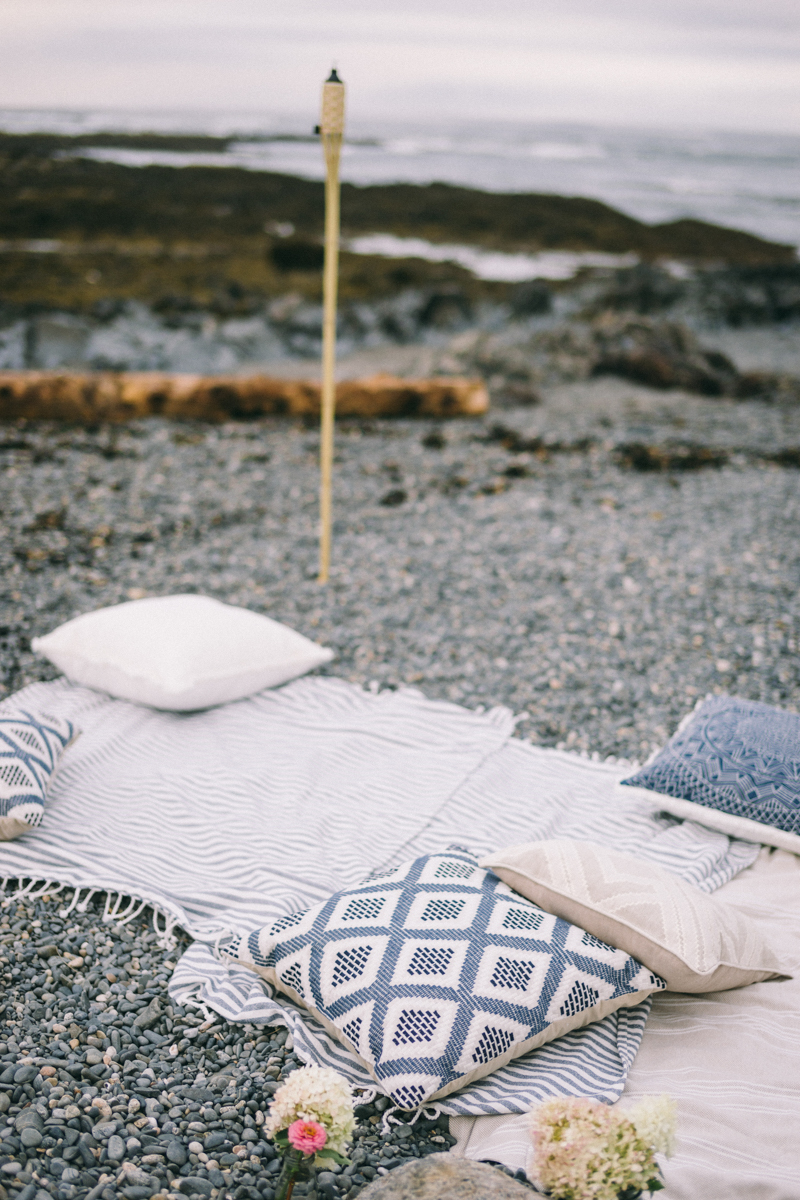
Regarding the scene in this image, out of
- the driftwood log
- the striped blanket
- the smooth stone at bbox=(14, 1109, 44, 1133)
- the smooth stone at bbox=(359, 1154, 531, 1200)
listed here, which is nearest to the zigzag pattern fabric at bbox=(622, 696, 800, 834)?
the striped blanket

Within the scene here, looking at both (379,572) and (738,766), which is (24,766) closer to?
(738,766)

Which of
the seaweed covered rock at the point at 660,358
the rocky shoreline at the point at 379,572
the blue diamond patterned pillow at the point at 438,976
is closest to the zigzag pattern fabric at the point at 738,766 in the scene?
the rocky shoreline at the point at 379,572

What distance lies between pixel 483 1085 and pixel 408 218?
2656 cm

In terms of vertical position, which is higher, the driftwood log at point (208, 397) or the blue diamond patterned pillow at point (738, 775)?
the driftwood log at point (208, 397)

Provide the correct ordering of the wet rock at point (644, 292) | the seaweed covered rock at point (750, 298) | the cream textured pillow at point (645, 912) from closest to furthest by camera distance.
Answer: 1. the cream textured pillow at point (645, 912)
2. the wet rock at point (644, 292)
3. the seaweed covered rock at point (750, 298)

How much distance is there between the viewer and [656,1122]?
1432mm

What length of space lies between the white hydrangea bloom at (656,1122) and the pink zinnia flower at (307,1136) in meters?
0.57

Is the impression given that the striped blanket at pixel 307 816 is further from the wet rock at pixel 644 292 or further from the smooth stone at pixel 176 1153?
the wet rock at pixel 644 292

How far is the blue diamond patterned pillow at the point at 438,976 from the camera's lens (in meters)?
1.96

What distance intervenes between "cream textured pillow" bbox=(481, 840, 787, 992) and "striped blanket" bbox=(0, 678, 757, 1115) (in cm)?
25

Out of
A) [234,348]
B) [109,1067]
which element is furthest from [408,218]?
[109,1067]

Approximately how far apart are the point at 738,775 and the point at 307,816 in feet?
5.50

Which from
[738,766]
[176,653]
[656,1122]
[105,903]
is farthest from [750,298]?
[656,1122]

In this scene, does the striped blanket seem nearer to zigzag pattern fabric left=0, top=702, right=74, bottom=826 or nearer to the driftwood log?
zigzag pattern fabric left=0, top=702, right=74, bottom=826
